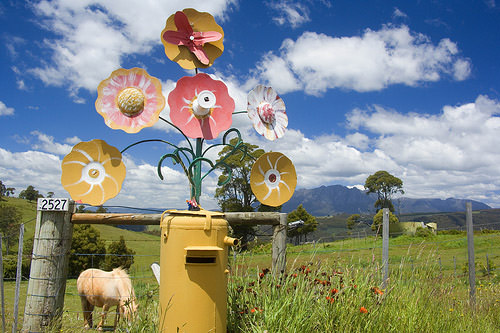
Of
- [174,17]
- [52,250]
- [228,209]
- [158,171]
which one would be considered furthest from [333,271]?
[228,209]

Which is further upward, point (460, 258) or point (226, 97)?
point (226, 97)

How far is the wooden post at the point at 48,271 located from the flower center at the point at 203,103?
180 centimetres

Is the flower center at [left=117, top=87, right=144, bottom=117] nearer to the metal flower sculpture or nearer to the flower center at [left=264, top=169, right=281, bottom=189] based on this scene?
the metal flower sculpture

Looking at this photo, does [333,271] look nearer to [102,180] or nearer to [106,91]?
[102,180]

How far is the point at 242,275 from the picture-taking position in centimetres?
397

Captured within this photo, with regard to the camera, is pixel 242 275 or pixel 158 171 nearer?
pixel 242 275

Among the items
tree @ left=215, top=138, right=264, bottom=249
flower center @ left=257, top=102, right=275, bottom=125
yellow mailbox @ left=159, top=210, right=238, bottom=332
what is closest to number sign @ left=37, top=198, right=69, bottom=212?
yellow mailbox @ left=159, top=210, right=238, bottom=332

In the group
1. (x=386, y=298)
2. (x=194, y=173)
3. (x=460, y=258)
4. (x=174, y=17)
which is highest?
(x=174, y=17)

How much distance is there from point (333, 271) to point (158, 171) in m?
2.41

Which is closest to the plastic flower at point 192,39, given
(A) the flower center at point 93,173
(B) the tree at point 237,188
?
(A) the flower center at point 93,173

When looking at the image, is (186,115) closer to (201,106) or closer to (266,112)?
(201,106)

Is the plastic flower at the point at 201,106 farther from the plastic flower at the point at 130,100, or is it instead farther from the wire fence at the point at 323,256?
the wire fence at the point at 323,256

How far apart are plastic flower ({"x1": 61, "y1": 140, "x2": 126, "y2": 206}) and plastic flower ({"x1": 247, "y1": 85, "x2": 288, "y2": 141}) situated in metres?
1.78

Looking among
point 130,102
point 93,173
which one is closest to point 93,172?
point 93,173
